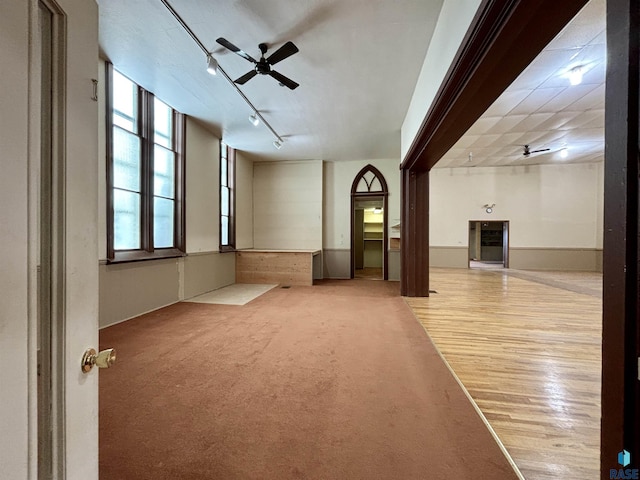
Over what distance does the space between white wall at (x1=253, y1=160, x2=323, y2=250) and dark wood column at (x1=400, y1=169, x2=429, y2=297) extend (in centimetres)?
284

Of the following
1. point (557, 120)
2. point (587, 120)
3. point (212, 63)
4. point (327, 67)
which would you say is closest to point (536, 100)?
point (557, 120)

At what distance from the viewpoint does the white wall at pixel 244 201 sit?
6773 millimetres

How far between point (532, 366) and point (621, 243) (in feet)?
7.52

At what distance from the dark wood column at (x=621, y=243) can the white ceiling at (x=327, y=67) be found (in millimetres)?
2300

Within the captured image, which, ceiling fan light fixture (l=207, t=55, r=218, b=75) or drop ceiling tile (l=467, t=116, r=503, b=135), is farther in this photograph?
drop ceiling tile (l=467, t=116, r=503, b=135)

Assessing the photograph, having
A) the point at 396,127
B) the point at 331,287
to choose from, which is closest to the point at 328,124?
the point at 396,127

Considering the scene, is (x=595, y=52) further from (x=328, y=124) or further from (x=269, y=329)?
(x=269, y=329)

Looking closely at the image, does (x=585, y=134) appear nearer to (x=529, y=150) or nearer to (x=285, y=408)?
(x=529, y=150)

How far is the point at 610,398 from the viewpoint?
0.69m

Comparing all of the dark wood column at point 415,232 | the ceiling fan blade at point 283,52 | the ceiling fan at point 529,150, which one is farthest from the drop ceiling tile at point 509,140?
the ceiling fan blade at point 283,52

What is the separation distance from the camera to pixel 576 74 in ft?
11.4

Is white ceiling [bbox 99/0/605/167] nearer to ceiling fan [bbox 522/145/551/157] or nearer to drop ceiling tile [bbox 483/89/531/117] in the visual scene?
drop ceiling tile [bbox 483/89/531/117]

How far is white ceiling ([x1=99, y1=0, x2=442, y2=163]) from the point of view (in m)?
2.45

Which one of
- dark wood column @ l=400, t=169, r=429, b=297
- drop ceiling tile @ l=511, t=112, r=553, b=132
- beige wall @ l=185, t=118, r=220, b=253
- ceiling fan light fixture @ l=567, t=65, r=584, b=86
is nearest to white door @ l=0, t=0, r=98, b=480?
beige wall @ l=185, t=118, r=220, b=253
